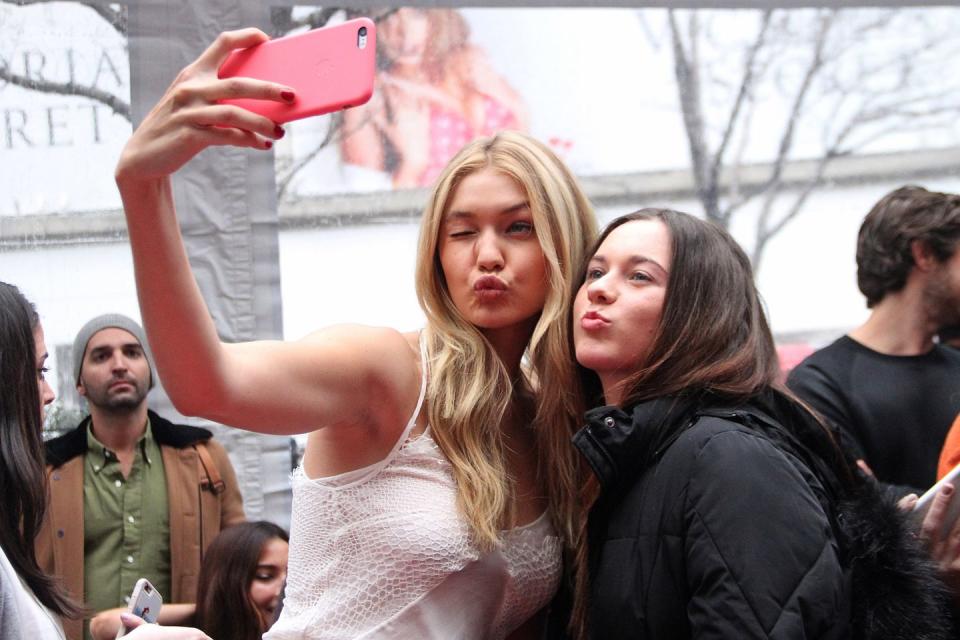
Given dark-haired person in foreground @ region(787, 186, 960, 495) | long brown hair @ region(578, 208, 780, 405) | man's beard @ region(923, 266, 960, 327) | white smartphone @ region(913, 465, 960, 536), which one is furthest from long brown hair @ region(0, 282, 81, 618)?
man's beard @ region(923, 266, 960, 327)

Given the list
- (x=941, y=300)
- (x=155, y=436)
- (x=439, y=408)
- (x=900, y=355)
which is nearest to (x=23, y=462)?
(x=439, y=408)

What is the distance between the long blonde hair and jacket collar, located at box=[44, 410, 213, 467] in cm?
177

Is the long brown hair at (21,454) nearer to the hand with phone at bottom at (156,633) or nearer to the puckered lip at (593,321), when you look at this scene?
the hand with phone at bottom at (156,633)

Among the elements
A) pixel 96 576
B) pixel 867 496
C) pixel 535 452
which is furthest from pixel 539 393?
pixel 96 576

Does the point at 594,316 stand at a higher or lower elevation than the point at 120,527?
higher

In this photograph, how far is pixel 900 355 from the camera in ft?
11.7

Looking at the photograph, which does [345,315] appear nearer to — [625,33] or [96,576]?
[96,576]

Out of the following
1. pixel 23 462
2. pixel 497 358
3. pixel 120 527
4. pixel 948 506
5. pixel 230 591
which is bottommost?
pixel 230 591

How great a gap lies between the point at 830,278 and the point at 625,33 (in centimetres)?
126

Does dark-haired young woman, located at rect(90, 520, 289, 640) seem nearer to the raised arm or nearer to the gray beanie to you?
the gray beanie

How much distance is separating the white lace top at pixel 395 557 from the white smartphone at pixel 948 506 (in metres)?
0.76

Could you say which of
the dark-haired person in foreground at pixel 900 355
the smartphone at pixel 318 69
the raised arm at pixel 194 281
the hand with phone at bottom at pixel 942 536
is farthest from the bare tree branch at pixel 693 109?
Result: the smartphone at pixel 318 69

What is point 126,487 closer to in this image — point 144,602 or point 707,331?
point 144,602

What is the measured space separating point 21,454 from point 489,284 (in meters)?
0.96
